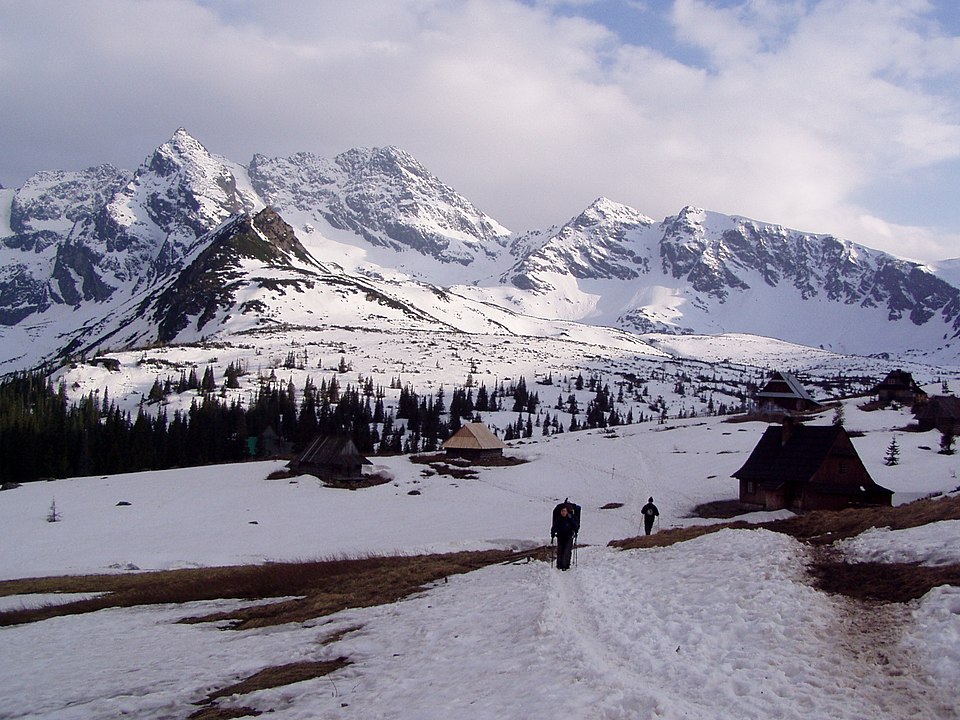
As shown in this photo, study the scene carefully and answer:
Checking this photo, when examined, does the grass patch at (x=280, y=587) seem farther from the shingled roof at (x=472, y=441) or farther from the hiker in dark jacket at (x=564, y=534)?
the shingled roof at (x=472, y=441)

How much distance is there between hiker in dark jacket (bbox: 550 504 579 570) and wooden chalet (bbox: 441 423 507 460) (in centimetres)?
8091

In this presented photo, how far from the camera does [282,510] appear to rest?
71.4 meters

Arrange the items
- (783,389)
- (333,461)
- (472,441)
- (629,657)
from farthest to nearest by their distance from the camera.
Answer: (783,389) → (472,441) → (333,461) → (629,657)

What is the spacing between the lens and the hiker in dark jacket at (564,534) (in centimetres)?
2369

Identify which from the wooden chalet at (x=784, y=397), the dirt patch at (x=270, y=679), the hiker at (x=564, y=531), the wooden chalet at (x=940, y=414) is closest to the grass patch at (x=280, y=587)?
the hiker at (x=564, y=531)

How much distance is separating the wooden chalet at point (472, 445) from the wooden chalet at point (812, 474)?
4815 cm

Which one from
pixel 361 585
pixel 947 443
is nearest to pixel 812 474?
pixel 947 443

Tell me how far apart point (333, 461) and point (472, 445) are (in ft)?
76.4

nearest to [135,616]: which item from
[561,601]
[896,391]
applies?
[561,601]

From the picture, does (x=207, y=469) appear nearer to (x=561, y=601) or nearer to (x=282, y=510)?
(x=282, y=510)

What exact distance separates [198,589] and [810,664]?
23627 mm

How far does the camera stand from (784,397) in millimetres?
148375

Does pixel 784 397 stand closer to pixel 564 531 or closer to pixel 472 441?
pixel 472 441

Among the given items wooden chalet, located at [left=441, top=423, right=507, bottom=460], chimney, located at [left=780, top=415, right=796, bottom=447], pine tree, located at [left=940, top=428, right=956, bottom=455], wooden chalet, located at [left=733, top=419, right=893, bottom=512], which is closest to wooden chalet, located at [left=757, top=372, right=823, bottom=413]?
wooden chalet, located at [left=441, top=423, right=507, bottom=460]
